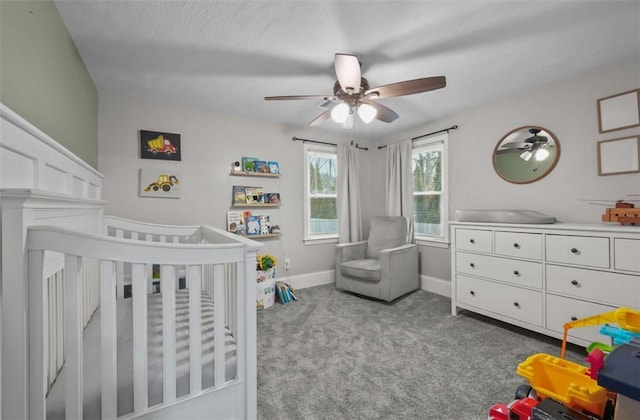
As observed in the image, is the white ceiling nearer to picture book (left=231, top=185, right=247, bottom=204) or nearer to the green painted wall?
the green painted wall

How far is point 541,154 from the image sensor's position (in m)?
2.45

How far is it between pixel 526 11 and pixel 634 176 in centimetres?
160

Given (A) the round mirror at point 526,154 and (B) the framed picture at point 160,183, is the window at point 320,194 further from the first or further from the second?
(A) the round mirror at point 526,154

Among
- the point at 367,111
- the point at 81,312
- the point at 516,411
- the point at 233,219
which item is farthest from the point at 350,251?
the point at 81,312

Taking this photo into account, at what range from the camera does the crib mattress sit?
0.83 metres

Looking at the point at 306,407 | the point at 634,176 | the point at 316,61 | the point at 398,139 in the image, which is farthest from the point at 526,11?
the point at 306,407

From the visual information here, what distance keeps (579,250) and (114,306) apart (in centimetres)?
273

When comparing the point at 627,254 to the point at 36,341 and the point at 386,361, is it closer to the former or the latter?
the point at 386,361

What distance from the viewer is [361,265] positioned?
3.09 metres

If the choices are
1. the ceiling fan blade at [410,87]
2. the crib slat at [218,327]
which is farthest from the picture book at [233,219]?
the crib slat at [218,327]

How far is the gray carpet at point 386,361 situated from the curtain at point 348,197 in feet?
4.12

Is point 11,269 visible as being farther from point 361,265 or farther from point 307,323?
point 361,265

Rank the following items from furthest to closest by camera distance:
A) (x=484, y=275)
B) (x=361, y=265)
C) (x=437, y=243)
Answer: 1. (x=437, y=243)
2. (x=361, y=265)
3. (x=484, y=275)

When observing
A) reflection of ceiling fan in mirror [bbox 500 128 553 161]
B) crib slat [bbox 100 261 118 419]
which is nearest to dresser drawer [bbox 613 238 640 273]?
reflection of ceiling fan in mirror [bbox 500 128 553 161]
